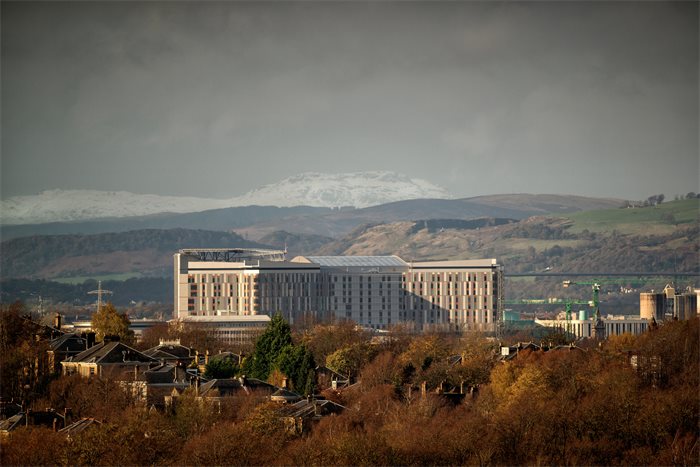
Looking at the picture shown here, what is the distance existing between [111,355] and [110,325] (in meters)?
31.5

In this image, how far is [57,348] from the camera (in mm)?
121625

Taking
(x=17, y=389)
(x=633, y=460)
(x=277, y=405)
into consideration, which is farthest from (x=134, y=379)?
(x=633, y=460)

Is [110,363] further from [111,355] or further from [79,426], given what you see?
[79,426]

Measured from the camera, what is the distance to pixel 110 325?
146 m

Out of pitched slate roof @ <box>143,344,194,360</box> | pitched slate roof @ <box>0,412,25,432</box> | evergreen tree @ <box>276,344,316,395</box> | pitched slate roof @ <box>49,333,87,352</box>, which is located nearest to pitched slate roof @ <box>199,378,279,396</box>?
evergreen tree @ <box>276,344,316,395</box>

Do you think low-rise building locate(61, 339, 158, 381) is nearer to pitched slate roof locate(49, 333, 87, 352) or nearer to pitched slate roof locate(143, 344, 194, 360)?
pitched slate roof locate(49, 333, 87, 352)

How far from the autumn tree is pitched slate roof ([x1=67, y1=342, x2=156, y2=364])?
20.0 metres

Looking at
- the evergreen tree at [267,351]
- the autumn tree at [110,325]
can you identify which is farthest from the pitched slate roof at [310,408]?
the autumn tree at [110,325]

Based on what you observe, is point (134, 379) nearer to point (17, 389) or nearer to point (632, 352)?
point (17, 389)

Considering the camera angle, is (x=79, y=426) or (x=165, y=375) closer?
(x=79, y=426)

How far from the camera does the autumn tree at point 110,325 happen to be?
14234 cm

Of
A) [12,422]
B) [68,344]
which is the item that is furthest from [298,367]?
[12,422]

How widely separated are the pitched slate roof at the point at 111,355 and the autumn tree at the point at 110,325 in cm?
2000

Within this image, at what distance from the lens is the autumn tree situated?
14234 centimetres
